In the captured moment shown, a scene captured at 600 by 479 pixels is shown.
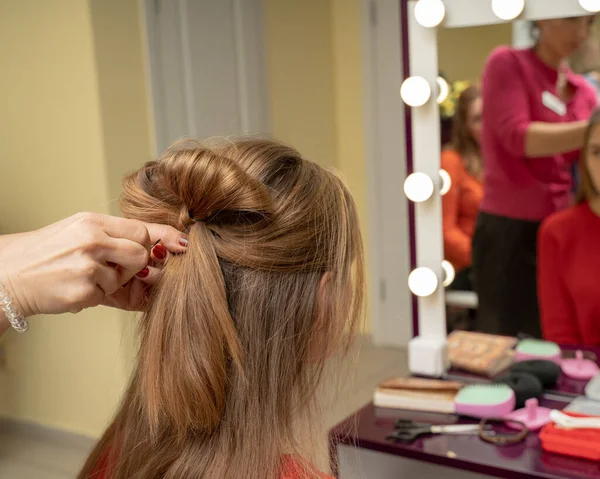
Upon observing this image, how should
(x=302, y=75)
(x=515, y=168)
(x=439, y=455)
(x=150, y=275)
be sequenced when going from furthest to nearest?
1. (x=302, y=75)
2. (x=515, y=168)
3. (x=439, y=455)
4. (x=150, y=275)

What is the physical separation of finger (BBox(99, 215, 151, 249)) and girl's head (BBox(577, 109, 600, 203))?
2.83 feet

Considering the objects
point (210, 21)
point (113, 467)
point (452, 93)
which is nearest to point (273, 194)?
point (113, 467)

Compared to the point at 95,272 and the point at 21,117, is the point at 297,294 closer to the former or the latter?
the point at 95,272

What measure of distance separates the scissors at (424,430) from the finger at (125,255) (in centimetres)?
66

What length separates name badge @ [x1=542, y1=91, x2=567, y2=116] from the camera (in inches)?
→ 49.3

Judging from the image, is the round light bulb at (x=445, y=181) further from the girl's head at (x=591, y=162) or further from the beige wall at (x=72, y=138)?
the beige wall at (x=72, y=138)

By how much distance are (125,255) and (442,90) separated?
2.85 ft

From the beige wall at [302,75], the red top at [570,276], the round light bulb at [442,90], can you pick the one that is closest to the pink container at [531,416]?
the red top at [570,276]

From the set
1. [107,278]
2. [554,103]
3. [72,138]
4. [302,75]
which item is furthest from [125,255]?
[302,75]

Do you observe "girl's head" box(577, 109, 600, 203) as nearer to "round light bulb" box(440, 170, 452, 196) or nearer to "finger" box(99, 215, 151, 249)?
"round light bulb" box(440, 170, 452, 196)

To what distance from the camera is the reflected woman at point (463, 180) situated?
4.42ft

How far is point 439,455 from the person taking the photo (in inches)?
43.6

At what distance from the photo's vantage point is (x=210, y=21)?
2314mm

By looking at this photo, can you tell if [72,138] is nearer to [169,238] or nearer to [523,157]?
[523,157]
